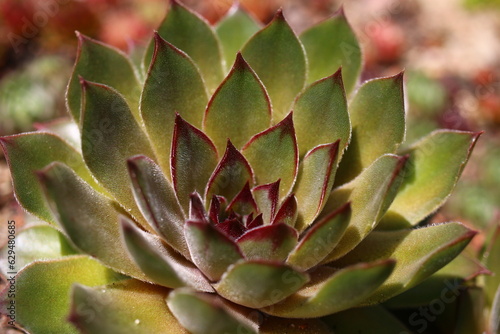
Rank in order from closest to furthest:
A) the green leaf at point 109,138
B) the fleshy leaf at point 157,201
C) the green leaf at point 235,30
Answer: the fleshy leaf at point 157,201 → the green leaf at point 109,138 → the green leaf at point 235,30

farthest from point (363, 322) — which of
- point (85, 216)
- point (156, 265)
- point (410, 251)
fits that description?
point (85, 216)

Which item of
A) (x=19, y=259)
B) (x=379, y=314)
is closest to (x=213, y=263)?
(x=379, y=314)

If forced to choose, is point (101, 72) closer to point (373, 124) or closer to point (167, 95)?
point (167, 95)

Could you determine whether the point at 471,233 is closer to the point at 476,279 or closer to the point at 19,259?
the point at 476,279

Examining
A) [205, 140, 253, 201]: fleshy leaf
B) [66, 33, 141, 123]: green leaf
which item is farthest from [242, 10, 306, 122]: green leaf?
[66, 33, 141, 123]: green leaf

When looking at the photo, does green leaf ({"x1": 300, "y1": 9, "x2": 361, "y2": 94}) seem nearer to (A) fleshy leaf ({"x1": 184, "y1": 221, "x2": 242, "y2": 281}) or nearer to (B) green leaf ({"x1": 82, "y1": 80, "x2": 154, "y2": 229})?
(B) green leaf ({"x1": 82, "y1": 80, "x2": 154, "y2": 229})

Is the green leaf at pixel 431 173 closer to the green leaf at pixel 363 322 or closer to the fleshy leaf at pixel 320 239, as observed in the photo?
the green leaf at pixel 363 322

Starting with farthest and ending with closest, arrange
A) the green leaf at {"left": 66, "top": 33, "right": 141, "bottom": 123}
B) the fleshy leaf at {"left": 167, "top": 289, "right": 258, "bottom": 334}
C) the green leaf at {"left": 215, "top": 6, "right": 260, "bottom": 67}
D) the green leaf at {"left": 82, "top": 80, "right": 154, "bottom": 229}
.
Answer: the green leaf at {"left": 215, "top": 6, "right": 260, "bottom": 67}, the green leaf at {"left": 66, "top": 33, "right": 141, "bottom": 123}, the green leaf at {"left": 82, "top": 80, "right": 154, "bottom": 229}, the fleshy leaf at {"left": 167, "top": 289, "right": 258, "bottom": 334}

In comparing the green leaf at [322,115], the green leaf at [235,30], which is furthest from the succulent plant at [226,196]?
the green leaf at [235,30]
